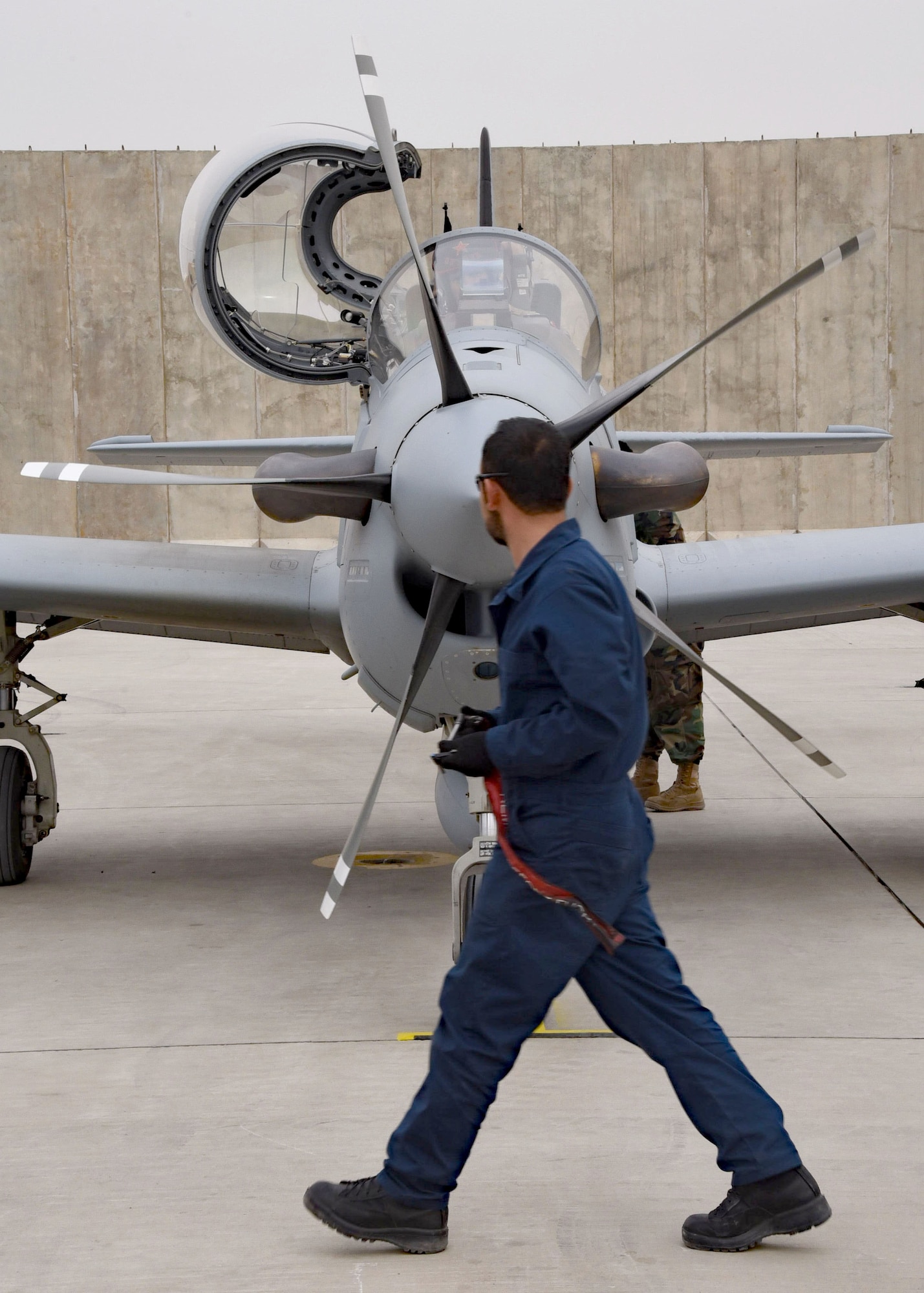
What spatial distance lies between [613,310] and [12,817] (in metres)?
16.3

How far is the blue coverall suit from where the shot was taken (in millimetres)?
2658

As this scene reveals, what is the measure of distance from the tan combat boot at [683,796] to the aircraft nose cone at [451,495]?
3.62m

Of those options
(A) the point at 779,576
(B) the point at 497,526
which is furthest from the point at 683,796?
(B) the point at 497,526

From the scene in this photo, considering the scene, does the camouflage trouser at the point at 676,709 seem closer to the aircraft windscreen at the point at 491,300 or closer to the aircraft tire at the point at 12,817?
the aircraft windscreen at the point at 491,300

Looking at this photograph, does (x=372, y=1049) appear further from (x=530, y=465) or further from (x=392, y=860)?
→ (x=392, y=860)

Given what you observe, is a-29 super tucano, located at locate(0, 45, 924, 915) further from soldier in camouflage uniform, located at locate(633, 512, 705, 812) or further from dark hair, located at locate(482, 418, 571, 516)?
dark hair, located at locate(482, 418, 571, 516)

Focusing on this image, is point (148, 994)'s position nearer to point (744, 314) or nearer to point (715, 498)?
point (744, 314)

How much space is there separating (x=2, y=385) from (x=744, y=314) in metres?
18.6

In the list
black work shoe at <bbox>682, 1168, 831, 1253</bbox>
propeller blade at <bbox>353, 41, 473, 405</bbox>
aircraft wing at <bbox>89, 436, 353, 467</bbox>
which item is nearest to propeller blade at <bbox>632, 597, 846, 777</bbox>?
propeller blade at <bbox>353, 41, 473, 405</bbox>

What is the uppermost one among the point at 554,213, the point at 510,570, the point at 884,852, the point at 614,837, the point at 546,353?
the point at 554,213

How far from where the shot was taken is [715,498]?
2061cm

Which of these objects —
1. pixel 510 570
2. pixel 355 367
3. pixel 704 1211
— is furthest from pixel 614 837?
pixel 355 367

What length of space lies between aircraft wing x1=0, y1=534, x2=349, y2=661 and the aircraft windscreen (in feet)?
2.92

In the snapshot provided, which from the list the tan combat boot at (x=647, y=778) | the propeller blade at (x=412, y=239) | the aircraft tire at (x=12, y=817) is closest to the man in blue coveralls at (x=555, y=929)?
the propeller blade at (x=412, y=239)
